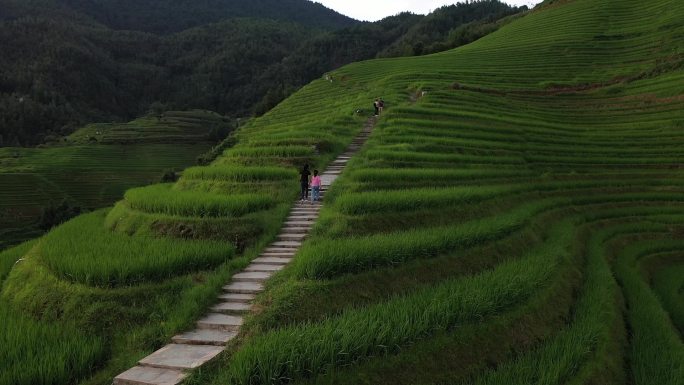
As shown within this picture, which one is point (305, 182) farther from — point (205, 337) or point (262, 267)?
point (205, 337)

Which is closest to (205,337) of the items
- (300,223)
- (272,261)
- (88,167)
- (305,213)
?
(272,261)

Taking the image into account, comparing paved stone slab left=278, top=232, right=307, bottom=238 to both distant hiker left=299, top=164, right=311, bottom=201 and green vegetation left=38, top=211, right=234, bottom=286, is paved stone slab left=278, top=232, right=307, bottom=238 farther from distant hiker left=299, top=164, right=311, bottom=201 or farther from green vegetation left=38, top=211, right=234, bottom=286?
distant hiker left=299, top=164, right=311, bottom=201

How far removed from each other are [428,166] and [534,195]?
4.84 meters

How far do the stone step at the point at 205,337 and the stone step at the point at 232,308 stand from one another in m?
0.61

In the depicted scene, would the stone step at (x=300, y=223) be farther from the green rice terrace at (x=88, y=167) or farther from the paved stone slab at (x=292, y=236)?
the green rice terrace at (x=88, y=167)

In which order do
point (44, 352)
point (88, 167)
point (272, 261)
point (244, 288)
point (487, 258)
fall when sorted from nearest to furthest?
point (44, 352) → point (244, 288) → point (272, 261) → point (487, 258) → point (88, 167)

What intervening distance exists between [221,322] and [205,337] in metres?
0.49

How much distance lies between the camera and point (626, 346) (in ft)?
34.9

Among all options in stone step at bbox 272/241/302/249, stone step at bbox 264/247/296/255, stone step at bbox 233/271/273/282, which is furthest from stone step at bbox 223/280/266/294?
stone step at bbox 272/241/302/249

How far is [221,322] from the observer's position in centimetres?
861

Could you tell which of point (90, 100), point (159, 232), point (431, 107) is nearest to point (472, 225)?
point (159, 232)

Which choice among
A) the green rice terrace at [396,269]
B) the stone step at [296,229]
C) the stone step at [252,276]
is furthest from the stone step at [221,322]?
the stone step at [296,229]

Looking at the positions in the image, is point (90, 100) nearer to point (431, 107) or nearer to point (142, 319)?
point (431, 107)

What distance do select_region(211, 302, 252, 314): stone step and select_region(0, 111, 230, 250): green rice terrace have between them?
5271 centimetres
